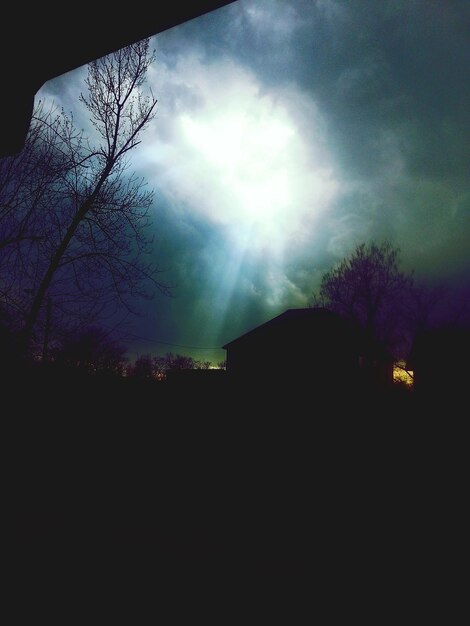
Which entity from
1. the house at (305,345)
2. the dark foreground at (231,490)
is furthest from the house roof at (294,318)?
the dark foreground at (231,490)

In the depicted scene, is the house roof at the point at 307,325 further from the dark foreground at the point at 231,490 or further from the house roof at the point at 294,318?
the dark foreground at the point at 231,490

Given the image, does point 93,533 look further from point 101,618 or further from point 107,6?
point 107,6

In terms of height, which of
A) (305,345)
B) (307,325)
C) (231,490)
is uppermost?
(307,325)

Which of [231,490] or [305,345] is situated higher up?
[305,345]

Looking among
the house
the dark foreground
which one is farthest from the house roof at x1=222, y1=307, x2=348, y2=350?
the dark foreground

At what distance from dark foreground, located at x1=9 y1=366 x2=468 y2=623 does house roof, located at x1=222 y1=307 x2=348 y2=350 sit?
1894 cm

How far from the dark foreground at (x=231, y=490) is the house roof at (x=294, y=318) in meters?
18.9

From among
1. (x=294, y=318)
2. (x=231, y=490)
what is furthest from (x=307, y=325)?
(x=231, y=490)

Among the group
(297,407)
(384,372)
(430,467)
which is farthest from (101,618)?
(384,372)

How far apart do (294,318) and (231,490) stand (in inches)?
828

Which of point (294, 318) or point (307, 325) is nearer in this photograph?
point (307, 325)

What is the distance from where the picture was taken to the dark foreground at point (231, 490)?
1815 mm

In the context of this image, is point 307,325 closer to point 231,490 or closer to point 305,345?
point 305,345

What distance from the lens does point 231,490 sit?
280 cm
